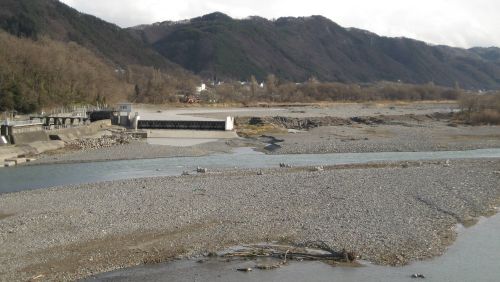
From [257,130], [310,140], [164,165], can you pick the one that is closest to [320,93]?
[257,130]

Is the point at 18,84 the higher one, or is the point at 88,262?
the point at 18,84

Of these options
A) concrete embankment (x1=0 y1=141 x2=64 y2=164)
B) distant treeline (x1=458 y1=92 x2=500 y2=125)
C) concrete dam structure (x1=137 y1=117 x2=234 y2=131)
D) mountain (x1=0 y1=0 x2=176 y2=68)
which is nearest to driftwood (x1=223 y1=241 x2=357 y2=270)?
concrete embankment (x1=0 y1=141 x2=64 y2=164)

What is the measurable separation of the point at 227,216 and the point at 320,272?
237 inches

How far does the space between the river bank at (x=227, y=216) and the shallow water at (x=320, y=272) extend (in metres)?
0.56

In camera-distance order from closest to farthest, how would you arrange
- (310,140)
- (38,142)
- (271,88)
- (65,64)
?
(38,142) → (310,140) → (65,64) → (271,88)

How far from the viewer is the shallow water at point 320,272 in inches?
551

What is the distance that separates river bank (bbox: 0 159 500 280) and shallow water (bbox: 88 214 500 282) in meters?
0.56

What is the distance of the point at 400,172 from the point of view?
29875mm

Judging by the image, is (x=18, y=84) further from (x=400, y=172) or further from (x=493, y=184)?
(x=493, y=184)

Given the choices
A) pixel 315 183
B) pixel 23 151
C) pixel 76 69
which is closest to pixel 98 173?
pixel 23 151

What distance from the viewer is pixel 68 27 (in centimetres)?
16912

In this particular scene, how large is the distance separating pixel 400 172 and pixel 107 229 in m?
17.2

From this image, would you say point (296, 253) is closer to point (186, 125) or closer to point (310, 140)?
point (310, 140)

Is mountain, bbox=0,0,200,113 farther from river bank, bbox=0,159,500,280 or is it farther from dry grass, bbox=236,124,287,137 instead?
river bank, bbox=0,159,500,280
